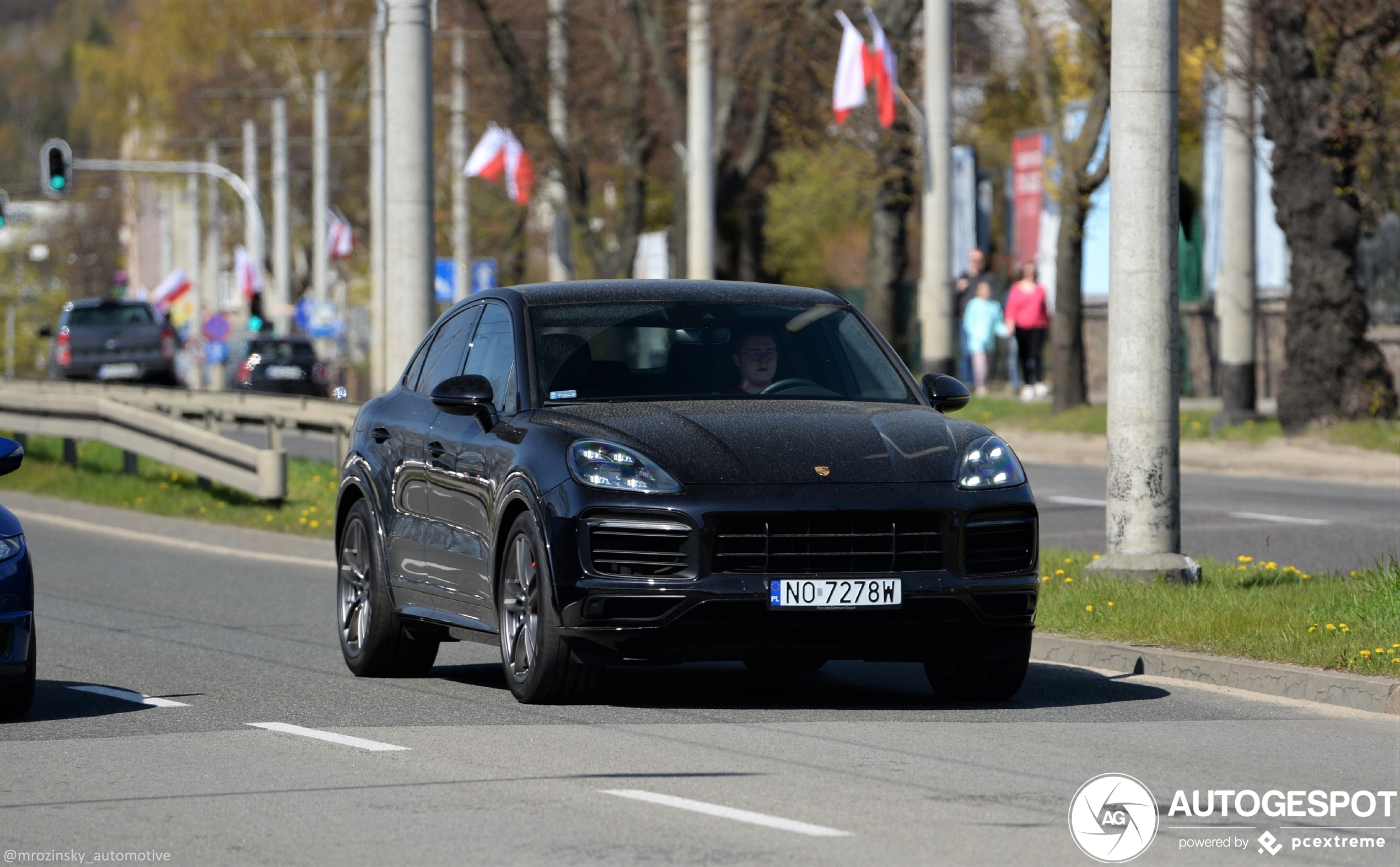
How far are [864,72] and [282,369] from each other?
24313mm

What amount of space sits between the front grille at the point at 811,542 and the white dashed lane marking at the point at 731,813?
166cm

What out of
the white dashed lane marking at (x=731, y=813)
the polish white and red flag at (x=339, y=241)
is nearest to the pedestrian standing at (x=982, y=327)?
the polish white and red flag at (x=339, y=241)

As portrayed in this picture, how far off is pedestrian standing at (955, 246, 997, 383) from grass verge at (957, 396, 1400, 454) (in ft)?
13.0

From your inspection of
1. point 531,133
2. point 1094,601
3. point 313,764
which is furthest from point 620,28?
point 313,764

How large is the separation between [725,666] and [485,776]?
3655 millimetres

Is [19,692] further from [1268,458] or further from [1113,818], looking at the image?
[1268,458]

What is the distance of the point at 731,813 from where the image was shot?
24.1ft

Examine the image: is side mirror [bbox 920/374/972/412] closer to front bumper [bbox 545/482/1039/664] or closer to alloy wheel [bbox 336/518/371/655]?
front bumper [bbox 545/482/1039/664]

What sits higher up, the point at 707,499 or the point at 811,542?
the point at 707,499

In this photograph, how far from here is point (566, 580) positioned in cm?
939

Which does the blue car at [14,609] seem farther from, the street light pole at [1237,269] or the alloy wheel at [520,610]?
the street light pole at [1237,269]

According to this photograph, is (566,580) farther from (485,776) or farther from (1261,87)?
(1261,87)

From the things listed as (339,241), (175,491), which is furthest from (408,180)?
(339,241)

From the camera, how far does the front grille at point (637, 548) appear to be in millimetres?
9273
